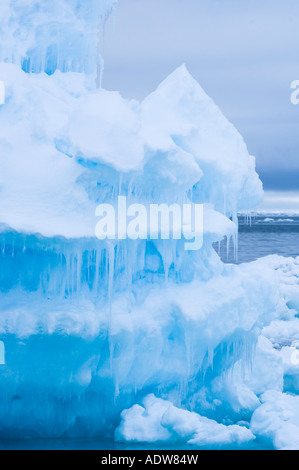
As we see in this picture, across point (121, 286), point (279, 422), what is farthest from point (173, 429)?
point (121, 286)

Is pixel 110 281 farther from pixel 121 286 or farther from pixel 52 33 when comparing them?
pixel 52 33

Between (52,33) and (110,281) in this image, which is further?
(52,33)

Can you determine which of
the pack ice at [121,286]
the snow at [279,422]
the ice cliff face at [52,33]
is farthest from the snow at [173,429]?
the ice cliff face at [52,33]

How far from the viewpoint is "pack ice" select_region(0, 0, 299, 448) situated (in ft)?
28.4

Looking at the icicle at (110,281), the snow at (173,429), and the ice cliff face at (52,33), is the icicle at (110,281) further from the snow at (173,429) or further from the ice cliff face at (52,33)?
the ice cliff face at (52,33)

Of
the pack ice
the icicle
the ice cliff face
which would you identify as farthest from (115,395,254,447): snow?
the ice cliff face

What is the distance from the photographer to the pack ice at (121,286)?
865 cm

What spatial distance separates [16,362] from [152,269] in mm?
2748

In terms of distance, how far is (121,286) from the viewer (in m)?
9.41

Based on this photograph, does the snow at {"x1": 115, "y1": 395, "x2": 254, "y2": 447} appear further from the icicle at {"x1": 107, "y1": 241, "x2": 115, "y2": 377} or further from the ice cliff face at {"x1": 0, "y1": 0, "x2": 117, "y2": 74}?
the ice cliff face at {"x1": 0, "y1": 0, "x2": 117, "y2": 74}

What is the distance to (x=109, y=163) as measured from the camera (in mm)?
8672

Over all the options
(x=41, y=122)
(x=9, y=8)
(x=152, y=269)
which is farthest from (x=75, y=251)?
(x=9, y=8)
